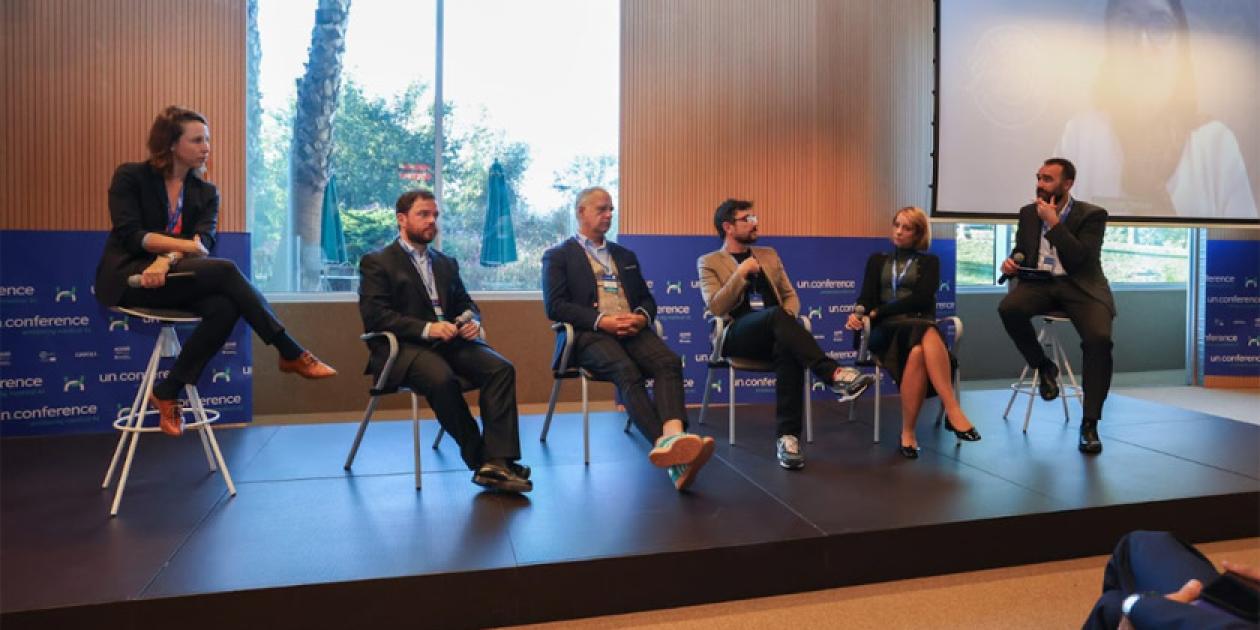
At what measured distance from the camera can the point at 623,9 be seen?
16.4 ft

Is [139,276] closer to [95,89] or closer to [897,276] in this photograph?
[95,89]

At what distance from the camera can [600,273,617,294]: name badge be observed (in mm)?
3848

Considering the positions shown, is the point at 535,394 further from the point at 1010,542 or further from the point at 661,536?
the point at 1010,542

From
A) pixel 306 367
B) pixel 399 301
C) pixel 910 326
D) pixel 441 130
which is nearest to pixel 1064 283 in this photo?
pixel 910 326

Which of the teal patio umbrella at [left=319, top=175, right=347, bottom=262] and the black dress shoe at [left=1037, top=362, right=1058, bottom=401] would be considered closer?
the black dress shoe at [left=1037, top=362, right=1058, bottom=401]

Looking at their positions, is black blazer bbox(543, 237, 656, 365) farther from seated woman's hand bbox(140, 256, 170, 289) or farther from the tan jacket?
seated woman's hand bbox(140, 256, 170, 289)

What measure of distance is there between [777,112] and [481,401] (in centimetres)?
315

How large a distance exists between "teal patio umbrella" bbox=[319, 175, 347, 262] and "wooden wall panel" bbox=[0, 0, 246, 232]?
0.86 m

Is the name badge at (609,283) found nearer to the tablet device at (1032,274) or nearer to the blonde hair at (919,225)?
the blonde hair at (919,225)

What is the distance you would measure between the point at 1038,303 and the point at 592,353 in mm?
2441

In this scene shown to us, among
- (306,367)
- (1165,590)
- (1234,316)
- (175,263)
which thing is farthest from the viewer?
(1234,316)

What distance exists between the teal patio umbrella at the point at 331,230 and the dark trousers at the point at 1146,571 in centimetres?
468

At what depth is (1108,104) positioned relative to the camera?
5.64 meters

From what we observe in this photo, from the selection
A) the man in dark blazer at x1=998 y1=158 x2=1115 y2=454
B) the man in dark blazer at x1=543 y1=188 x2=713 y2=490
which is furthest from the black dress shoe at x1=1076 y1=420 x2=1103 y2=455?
the man in dark blazer at x1=543 y1=188 x2=713 y2=490
